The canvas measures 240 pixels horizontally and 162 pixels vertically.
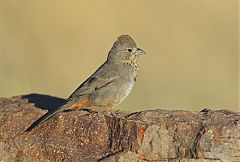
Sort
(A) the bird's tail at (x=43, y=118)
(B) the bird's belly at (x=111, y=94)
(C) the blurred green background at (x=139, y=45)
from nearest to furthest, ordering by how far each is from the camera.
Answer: (A) the bird's tail at (x=43, y=118)
(B) the bird's belly at (x=111, y=94)
(C) the blurred green background at (x=139, y=45)

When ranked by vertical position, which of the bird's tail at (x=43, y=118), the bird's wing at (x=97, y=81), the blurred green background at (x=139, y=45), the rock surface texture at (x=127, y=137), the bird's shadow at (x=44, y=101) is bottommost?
the rock surface texture at (x=127, y=137)

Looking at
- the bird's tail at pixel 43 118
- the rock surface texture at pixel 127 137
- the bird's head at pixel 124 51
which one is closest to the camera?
the rock surface texture at pixel 127 137

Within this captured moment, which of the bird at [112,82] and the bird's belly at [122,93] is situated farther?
the bird's belly at [122,93]

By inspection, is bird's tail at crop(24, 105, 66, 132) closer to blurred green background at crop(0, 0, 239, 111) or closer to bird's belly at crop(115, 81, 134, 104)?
bird's belly at crop(115, 81, 134, 104)

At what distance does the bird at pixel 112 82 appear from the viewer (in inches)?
389

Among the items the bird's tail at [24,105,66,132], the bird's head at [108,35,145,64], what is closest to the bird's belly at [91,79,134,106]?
the bird's head at [108,35,145,64]

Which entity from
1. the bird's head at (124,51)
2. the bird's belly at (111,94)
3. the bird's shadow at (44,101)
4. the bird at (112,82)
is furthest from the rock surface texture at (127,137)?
the bird's head at (124,51)

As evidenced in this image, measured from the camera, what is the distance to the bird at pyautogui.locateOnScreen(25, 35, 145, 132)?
9.89 m

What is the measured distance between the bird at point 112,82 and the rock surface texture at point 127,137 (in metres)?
0.83

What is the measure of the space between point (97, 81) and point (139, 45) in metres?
11.3

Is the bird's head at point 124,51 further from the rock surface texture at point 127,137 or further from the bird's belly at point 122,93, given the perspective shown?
the rock surface texture at point 127,137

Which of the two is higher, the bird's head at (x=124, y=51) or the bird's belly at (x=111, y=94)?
the bird's head at (x=124, y=51)

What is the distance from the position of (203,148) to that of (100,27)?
14549mm

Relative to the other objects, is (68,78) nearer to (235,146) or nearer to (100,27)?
(100,27)
